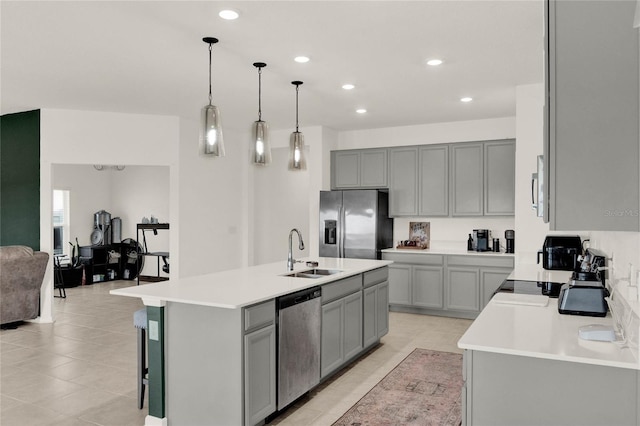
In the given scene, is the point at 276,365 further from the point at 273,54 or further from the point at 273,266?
the point at 273,54

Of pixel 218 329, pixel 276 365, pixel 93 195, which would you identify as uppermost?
pixel 93 195

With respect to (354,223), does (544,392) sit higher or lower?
lower

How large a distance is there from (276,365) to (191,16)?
7.70 ft

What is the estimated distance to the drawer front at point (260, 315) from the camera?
283 cm

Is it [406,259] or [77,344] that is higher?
[406,259]

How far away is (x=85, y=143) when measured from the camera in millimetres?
6074

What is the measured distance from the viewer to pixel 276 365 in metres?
3.11

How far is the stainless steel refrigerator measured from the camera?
21.5 feet

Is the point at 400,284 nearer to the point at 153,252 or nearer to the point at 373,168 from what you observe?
the point at 373,168

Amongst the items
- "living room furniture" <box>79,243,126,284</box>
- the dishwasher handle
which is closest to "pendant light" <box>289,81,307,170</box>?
the dishwasher handle

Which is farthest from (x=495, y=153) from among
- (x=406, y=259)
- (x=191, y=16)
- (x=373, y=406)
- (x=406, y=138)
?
(x=191, y=16)

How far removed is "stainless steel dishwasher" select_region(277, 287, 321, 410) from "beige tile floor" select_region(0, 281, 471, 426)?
16 cm

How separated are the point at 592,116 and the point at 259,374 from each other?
226 centimetres

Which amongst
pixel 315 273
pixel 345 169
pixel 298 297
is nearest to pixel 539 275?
pixel 315 273
